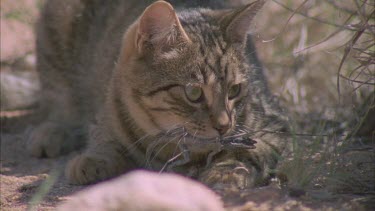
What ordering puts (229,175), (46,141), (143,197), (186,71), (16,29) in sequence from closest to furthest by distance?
1. (143,197)
2. (229,175)
3. (186,71)
4. (46,141)
5. (16,29)

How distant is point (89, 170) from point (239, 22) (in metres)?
1.23

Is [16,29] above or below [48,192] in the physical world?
above

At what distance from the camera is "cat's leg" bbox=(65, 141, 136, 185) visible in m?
3.46

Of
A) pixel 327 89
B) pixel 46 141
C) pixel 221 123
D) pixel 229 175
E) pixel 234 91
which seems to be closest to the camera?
pixel 229 175

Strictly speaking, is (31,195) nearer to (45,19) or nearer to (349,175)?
(349,175)

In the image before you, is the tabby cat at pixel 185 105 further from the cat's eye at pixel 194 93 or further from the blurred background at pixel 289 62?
the blurred background at pixel 289 62

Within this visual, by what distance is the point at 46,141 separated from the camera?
436 cm

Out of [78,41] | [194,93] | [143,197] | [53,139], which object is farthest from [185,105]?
[78,41]

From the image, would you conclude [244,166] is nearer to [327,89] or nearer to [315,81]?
[327,89]

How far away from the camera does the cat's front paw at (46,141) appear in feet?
14.2

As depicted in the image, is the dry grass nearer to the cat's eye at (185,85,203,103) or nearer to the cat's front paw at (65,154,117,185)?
the cat's eye at (185,85,203,103)

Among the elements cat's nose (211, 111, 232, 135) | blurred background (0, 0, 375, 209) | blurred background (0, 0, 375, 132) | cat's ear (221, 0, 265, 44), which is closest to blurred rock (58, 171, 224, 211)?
blurred background (0, 0, 375, 209)

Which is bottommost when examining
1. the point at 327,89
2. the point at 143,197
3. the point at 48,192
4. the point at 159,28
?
the point at 48,192

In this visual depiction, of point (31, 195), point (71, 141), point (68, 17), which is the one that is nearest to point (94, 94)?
point (71, 141)
